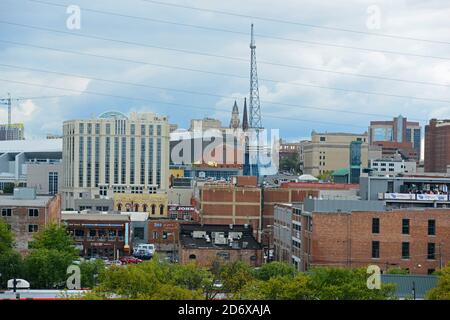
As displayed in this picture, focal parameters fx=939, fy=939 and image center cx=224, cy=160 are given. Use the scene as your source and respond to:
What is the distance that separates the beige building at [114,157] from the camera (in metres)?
86.0

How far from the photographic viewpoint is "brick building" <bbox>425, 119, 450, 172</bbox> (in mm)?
117312

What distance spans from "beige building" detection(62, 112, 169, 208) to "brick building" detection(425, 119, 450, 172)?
143ft

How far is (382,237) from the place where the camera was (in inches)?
1362

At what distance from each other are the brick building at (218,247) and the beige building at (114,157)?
137 ft

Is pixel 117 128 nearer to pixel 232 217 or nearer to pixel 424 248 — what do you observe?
pixel 232 217

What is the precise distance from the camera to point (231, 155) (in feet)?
429

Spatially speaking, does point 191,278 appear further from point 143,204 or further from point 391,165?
point 391,165

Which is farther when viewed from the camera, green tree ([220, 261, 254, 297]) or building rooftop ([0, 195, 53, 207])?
building rooftop ([0, 195, 53, 207])

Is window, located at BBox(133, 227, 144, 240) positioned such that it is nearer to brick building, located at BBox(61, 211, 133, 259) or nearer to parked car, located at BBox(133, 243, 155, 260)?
brick building, located at BBox(61, 211, 133, 259)

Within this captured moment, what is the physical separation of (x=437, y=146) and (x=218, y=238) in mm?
82540

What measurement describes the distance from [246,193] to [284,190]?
3.13 m

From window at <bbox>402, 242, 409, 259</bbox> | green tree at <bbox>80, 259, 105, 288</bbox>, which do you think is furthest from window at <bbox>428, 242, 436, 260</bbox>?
green tree at <bbox>80, 259, 105, 288</bbox>

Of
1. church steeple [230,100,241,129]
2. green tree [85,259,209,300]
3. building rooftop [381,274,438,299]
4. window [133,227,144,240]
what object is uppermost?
church steeple [230,100,241,129]

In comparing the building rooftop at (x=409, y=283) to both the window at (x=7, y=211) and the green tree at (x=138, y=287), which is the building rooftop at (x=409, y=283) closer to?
the green tree at (x=138, y=287)
